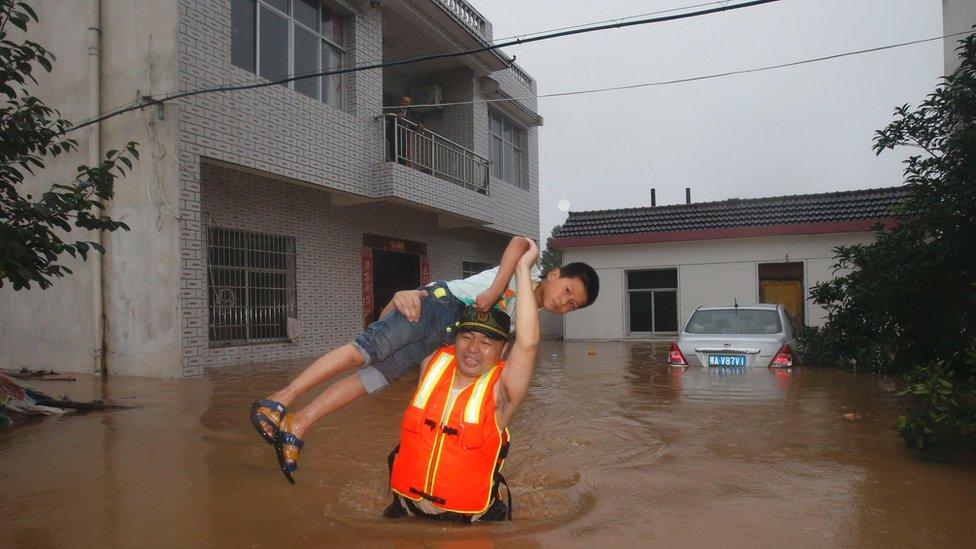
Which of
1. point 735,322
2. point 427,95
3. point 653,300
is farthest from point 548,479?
point 653,300

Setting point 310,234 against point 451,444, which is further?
point 310,234

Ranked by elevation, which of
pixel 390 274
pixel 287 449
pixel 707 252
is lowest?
pixel 287 449

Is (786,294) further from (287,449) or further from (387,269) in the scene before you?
(287,449)

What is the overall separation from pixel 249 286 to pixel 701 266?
1193 centimetres

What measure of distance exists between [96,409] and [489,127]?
12908 mm

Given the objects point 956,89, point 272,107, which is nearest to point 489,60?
point 272,107

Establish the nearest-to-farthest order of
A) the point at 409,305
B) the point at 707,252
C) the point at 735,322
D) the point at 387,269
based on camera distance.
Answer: the point at 409,305
the point at 735,322
the point at 387,269
the point at 707,252

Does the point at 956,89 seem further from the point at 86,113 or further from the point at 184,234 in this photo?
the point at 86,113

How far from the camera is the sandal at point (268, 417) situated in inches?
136

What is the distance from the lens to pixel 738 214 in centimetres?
1862

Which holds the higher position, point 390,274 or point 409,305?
point 390,274

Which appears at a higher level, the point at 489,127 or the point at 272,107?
the point at 489,127

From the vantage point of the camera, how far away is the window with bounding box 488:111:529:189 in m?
18.5

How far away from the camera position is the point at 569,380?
34.0 ft
